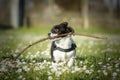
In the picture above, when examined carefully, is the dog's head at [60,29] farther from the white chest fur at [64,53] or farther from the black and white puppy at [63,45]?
the white chest fur at [64,53]

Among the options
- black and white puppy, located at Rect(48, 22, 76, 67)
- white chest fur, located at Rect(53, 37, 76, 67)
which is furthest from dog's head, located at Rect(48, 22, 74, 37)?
white chest fur, located at Rect(53, 37, 76, 67)

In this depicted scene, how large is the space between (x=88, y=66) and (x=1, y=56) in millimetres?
1710

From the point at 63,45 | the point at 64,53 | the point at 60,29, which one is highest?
the point at 60,29

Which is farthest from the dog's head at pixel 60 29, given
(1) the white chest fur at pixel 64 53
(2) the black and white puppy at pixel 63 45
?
(1) the white chest fur at pixel 64 53

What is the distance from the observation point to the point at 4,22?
16.6 meters

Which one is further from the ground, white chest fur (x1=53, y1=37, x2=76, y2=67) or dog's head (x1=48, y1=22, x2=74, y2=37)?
dog's head (x1=48, y1=22, x2=74, y2=37)

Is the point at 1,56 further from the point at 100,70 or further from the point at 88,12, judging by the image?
the point at 88,12

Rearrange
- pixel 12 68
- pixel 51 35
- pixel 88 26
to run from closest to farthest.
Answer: pixel 51 35, pixel 12 68, pixel 88 26

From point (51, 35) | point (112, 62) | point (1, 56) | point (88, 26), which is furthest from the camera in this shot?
point (88, 26)

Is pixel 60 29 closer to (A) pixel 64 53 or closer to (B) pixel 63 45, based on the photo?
(B) pixel 63 45

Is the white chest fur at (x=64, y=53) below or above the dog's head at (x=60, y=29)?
Answer: below

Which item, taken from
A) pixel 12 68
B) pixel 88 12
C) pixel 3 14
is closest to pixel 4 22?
pixel 3 14

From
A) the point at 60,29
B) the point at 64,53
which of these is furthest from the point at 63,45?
the point at 60,29

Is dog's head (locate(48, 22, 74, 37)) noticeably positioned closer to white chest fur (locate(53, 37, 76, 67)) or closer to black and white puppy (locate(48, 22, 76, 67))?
black and white puppy (locate(48, 22, 76, 67))
